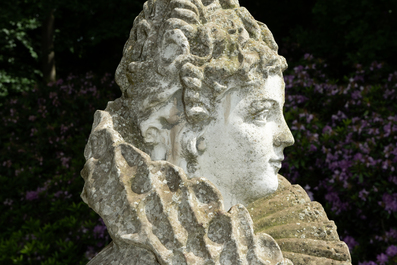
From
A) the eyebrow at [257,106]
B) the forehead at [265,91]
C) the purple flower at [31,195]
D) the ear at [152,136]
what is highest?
the forehead at [265,91]

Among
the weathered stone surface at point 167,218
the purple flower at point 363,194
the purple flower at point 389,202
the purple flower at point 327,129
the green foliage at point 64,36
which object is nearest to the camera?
the weathered stone surface at point 167,218

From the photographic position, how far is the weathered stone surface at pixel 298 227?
5.76ft

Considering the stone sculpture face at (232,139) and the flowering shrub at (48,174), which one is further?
the flowering shrub at (48,174)

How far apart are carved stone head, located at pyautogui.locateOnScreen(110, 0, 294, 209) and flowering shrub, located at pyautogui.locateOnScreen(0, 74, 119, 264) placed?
2.73 metres

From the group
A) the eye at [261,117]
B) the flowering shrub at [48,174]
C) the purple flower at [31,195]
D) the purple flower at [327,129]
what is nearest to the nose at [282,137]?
the eye at [261,117]

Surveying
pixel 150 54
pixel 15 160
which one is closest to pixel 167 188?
pixel 150 54

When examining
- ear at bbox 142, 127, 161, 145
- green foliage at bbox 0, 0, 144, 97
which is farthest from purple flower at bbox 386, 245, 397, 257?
green foliage at bbox 0, 0, 144, 97

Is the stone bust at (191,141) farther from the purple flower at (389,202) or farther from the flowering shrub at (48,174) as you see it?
the flowering shrub at (48,174)

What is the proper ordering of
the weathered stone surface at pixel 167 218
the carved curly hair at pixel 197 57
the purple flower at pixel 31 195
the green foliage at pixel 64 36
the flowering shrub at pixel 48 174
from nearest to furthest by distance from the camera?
the weathered stone surface at pixel 167 218
the carved curly hair at pixel 197 57
the flowering shrub at pixel 48 174
the purple flower at pixel 31 195
the green foliage at pixel 64 36

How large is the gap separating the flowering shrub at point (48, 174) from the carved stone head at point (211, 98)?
107 inches

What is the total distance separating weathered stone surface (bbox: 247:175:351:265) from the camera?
69.2 inches

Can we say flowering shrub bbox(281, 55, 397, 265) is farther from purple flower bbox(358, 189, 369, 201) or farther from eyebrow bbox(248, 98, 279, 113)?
eyebrow bbox(248, 98, 279, 113)

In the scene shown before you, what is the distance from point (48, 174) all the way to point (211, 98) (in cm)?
418

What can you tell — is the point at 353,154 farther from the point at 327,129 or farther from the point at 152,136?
the point at 152,136
